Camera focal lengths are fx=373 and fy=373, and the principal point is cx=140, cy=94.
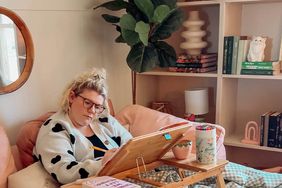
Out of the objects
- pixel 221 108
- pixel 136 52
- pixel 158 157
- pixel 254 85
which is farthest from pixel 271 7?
pixel 158 157

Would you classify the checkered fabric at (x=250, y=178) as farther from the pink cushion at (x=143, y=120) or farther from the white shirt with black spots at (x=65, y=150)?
the white shirt with black spots at (x=65, y=150)

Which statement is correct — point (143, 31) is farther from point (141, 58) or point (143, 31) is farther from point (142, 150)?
point (142, 150)

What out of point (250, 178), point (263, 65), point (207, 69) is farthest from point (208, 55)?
point (250, 178)

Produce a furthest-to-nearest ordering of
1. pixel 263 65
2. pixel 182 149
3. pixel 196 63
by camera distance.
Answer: pixel 196 63 → pixel 263 65 → pixel 182 149

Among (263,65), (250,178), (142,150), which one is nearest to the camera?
(142,150)

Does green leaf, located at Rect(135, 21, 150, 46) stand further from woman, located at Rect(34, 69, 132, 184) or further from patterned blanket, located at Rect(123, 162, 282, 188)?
patterned blanket, located at Rect(123, 162, 282, 188)

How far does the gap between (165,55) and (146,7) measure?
377 mm

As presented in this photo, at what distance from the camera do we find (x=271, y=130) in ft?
8.27

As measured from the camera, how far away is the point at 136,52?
249 cm

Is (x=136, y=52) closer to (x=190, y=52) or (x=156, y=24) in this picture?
(x=156, y=24)

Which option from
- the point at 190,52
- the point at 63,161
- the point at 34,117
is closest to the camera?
the point at 63,161

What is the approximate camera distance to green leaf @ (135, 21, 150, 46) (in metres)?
2.31

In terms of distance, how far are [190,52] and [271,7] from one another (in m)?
0.66

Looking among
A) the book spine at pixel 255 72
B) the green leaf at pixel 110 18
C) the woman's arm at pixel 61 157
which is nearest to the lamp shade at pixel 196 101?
the book spine at pixel 255 72
